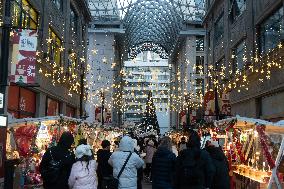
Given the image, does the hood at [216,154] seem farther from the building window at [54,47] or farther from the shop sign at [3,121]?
the building window at [54,47]

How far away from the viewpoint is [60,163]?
7.41m

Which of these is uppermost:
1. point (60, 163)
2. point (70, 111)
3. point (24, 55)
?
point (24, 55)

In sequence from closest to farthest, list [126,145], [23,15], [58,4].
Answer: [126,145], [23,15], [58,4]

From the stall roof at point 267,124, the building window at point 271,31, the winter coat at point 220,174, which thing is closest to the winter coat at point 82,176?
the winter coat at point 220,174

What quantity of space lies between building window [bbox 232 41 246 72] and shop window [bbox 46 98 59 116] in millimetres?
12907

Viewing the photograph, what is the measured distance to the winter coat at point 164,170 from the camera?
8375 mm

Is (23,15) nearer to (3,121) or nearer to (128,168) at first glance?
(3,121)

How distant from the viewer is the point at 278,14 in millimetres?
22422

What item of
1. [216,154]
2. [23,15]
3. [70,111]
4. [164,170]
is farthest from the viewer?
[70,111]

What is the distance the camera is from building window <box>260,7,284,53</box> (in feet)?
72.9

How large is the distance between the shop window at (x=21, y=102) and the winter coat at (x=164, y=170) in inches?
469

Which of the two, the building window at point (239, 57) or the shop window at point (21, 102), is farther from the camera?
the building window at point (239, 57)

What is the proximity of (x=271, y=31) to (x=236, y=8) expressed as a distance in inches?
389

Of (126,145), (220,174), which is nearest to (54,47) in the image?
(220,174)
